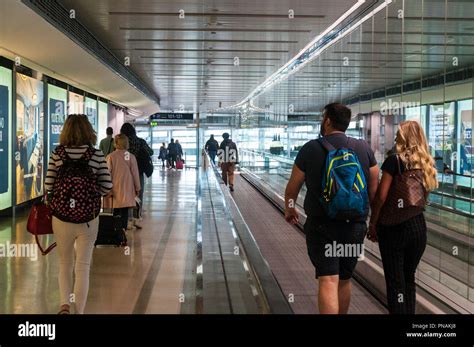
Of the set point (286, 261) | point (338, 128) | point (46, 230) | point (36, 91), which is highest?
point (36, 91)

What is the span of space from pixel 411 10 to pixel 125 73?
12967 millimetres

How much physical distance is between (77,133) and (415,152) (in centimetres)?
252

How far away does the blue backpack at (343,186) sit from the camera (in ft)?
13.0

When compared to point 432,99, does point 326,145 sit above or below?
below

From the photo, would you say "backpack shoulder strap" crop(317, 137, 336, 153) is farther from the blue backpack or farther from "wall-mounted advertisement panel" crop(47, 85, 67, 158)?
"wall-mounted advertisement panel" crop(47, 85, 67, 158)

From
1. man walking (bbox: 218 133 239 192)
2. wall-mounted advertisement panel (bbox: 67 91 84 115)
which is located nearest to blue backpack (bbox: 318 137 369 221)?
man walking (bbox: 218 133 239 192)

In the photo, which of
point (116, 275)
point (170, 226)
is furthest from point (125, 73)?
point (116, 275)

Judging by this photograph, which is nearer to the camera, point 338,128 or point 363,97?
point 338,128

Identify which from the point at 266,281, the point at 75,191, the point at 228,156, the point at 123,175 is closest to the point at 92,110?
the point at 228,156

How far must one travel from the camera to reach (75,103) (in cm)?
1820

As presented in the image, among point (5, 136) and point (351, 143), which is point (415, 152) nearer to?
point (351, 143)

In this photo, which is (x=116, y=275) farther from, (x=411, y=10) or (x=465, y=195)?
(x=411, y=10)

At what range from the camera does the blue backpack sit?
3.98m
